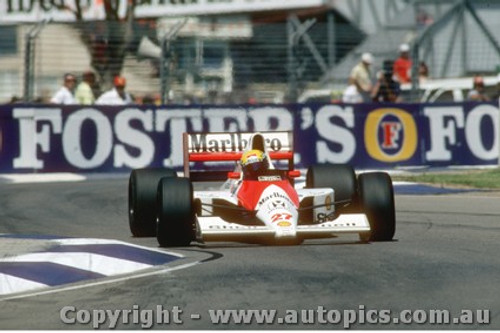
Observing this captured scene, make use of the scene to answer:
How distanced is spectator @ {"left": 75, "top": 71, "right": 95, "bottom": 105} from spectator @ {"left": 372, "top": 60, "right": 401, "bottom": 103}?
475cm

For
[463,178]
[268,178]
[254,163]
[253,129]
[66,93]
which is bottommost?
[463,178]

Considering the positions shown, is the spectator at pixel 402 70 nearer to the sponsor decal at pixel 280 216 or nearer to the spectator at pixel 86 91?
the spectator at pixel 86 91

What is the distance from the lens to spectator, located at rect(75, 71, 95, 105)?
22500mm

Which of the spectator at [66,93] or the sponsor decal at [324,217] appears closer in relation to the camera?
the sponsor decal at [324,217]

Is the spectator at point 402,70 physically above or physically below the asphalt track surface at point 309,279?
above

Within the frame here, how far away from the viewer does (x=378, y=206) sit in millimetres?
11211

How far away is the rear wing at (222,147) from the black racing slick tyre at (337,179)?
19.4 inches

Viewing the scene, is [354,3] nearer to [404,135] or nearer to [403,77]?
[403,77]

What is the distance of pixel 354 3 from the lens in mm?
33406

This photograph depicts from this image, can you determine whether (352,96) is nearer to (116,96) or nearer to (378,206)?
(116,96)

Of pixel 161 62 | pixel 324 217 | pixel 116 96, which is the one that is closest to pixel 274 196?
pixel 324 217

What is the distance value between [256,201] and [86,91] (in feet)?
38.9

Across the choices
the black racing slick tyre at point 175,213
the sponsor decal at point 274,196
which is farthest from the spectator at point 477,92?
the black racing slick tyre at point 175,213

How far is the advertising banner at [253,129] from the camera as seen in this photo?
70.1 ft
